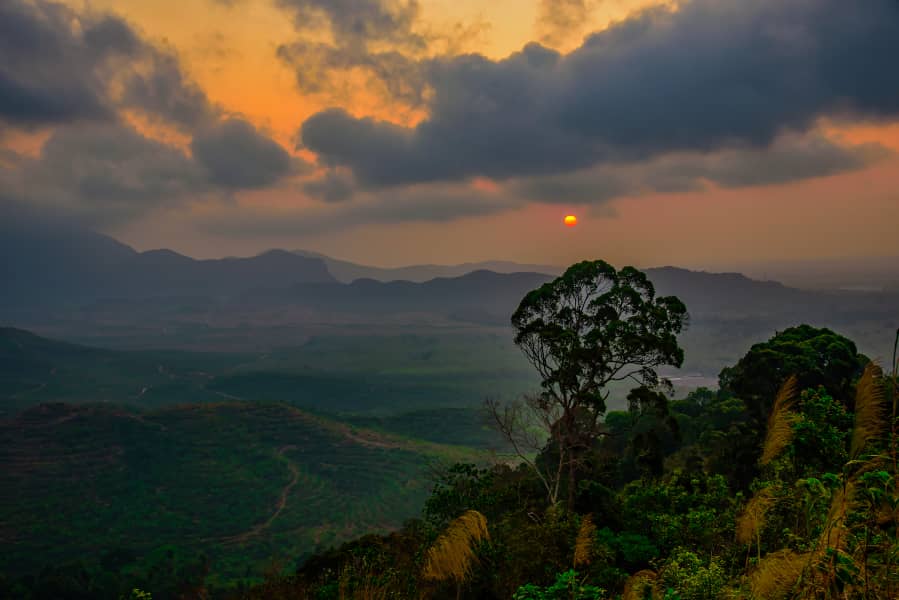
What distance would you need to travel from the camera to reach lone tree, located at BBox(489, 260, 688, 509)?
1664 cm

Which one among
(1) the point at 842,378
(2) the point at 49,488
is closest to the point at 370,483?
(2) the point at 49,488

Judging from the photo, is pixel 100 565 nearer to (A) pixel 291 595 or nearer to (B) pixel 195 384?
(A) pixel 291 595

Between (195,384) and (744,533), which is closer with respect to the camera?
(744,533)

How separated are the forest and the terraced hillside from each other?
57.5 m

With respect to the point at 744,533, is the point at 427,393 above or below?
below

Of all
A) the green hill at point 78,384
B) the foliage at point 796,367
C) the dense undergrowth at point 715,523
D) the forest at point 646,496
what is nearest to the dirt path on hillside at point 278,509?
the forest at point 646,496

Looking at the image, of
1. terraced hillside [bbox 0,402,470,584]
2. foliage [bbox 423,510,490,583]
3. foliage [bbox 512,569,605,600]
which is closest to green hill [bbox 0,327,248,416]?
terraced hillside [bbox 0,402,470,584]

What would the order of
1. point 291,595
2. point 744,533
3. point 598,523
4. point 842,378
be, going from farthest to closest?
point 842,378
point 598,523
point 291,595
point 744,533

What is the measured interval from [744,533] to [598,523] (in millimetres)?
10947

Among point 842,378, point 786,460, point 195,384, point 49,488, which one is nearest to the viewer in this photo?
point 786,460

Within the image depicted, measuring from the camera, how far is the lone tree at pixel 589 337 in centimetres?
1664

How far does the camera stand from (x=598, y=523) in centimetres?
1548

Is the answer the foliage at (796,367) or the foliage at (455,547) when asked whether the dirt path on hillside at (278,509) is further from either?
the foliage at (455,547)

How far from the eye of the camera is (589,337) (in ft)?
55.2
